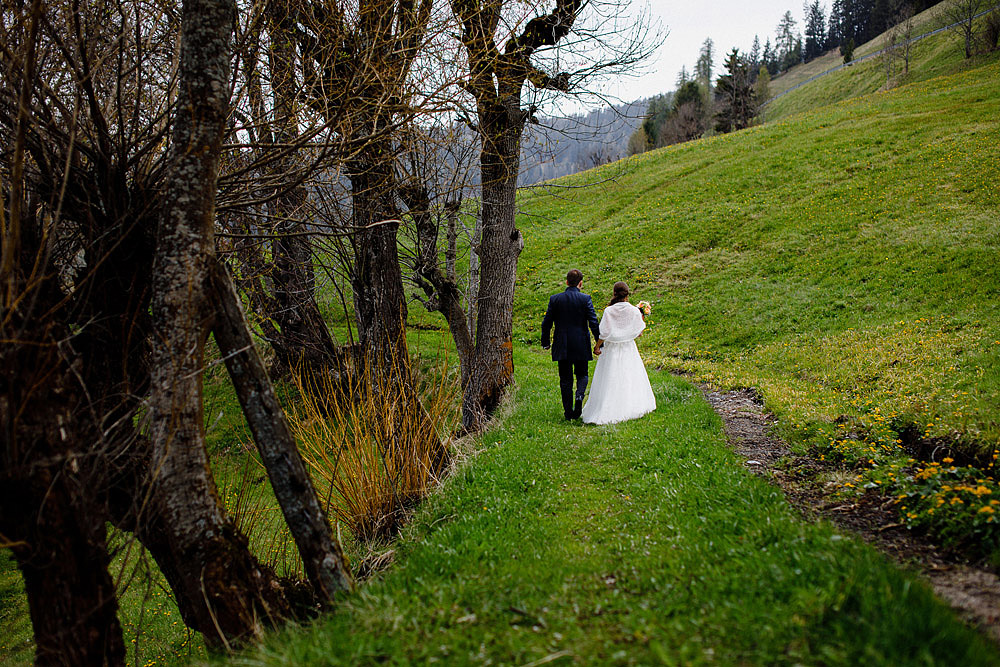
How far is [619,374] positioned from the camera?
29.7 ft

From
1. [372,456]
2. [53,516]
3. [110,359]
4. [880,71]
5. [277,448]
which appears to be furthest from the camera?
[880,71]

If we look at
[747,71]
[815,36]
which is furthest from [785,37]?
[747,71]

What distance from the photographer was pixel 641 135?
257 ft

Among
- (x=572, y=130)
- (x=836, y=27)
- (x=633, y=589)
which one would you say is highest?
(x=836, y=27)

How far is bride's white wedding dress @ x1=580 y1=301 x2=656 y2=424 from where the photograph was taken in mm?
8922

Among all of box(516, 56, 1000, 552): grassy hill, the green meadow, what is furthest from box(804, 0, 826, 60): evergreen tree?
the green meadow

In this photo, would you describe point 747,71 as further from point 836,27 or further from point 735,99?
point 836,27

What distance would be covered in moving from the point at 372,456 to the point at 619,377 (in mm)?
4940

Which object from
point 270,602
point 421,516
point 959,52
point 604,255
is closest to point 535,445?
point 421,516

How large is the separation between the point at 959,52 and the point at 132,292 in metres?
79.7

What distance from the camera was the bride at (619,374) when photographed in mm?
8922

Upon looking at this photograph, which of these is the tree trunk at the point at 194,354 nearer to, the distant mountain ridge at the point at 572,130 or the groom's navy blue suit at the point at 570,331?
the distant mountain ridge at the point at 572,130

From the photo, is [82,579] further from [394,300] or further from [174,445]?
[394,300]

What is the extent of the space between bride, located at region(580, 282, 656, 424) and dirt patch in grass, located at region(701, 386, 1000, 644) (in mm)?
1552
